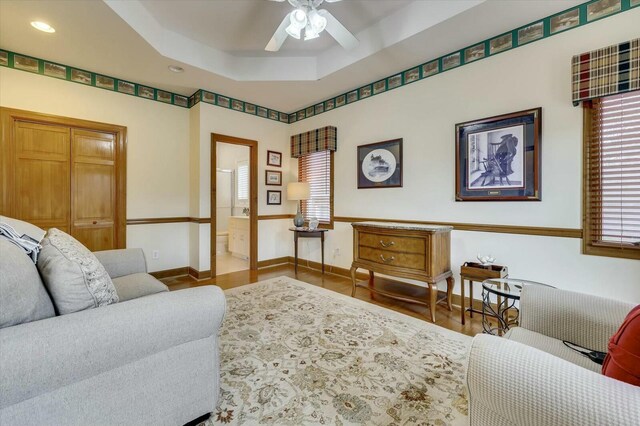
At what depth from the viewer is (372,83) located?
374 cm

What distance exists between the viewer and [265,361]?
75.7 inches

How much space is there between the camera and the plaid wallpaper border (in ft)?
7.38

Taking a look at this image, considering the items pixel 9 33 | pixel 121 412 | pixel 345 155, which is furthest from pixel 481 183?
pixel 9 33

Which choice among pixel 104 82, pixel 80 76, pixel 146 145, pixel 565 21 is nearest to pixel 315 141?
pixel 146 145

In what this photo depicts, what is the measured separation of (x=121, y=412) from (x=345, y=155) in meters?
3.71

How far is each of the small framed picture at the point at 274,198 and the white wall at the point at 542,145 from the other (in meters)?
1.76

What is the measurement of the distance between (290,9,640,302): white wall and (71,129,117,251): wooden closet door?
11.6 ft

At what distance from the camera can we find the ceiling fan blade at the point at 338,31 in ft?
7.38

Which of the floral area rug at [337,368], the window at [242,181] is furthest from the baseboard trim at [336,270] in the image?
the window at [242,181]

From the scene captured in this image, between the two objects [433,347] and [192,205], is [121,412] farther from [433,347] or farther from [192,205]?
[192,205]

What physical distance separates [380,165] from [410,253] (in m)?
1.41

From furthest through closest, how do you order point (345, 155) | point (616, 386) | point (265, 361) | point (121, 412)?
point (345, 155) < point (265, 361) < point (121, 412) < point (616, 386)

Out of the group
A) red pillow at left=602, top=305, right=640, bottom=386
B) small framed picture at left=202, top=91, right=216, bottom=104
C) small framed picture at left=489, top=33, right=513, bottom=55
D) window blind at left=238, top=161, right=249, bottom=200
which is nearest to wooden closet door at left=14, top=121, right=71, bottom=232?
small framed picture at left=202, top=91, right=216, bottom=104

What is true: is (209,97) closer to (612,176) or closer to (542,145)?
(542,145)
